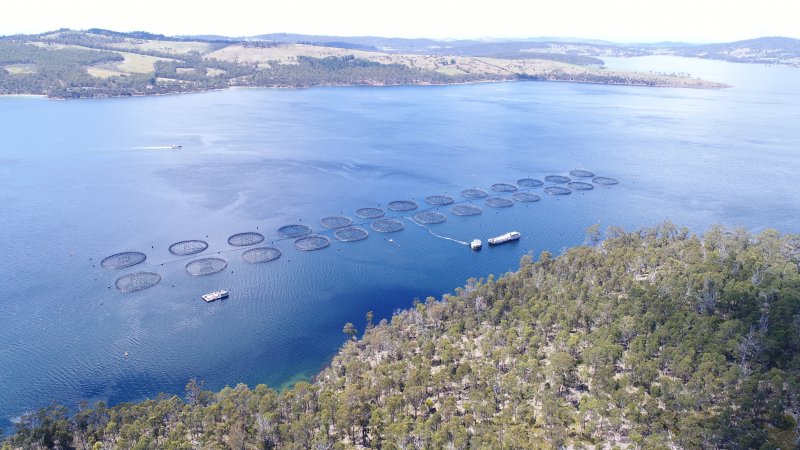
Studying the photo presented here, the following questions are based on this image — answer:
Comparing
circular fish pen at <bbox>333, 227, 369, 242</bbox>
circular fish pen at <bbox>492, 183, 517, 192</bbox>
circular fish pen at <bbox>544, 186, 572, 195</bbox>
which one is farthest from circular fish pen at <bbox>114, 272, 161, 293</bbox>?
circular fish pen at <bbox>544, 186, 572, 195</bbox>

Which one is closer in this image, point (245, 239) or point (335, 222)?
point (245, 239)

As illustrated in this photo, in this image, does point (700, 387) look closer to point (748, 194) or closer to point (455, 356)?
point (455, 356)

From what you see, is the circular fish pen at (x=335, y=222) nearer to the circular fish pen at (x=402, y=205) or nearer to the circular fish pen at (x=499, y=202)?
the circular fish pen at (x=402, y=205)

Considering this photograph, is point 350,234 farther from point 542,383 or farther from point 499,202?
point 542,383

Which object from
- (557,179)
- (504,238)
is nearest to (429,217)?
(504,238)

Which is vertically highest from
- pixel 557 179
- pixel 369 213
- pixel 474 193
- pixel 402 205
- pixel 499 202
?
pixel 557 179

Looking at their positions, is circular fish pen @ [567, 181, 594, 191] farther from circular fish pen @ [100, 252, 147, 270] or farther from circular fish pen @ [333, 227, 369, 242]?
circular fish pen @ [100, 252, 147, 270]
